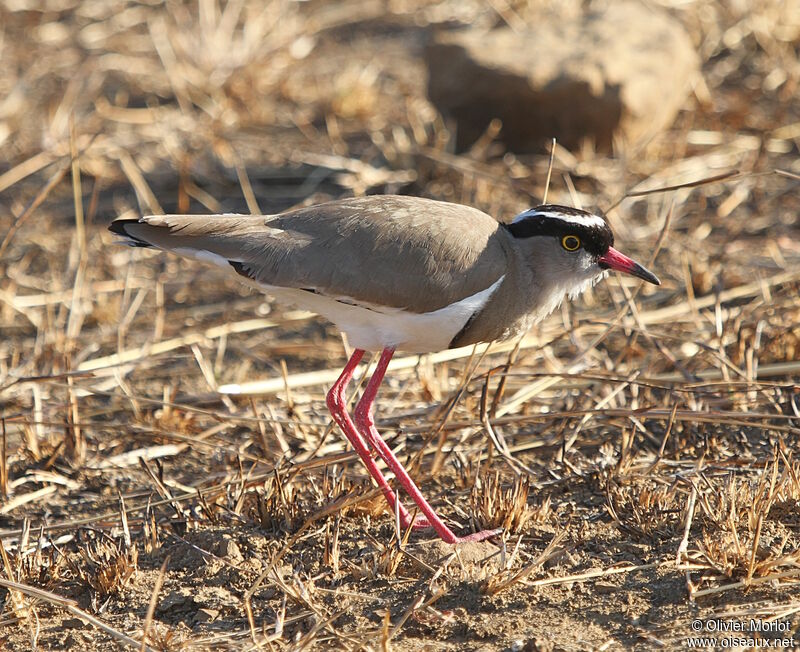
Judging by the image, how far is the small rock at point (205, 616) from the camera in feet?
11.8

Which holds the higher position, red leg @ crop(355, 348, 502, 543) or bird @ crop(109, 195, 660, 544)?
bird @ crop(109, 195, 660, 544)

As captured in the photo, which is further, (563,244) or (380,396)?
(380,396)

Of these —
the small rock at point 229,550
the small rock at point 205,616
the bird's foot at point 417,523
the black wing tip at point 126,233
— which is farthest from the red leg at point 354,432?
the black wing tip at point 126,233

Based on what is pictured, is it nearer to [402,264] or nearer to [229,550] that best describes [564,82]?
[402,264]

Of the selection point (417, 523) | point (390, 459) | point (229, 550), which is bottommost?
point (417, 523)

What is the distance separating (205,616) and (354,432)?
0.93 meters

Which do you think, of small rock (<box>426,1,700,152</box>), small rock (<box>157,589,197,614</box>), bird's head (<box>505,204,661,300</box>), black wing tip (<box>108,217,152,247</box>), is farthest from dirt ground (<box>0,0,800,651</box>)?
black wing tip (<box>108,217,152,247</box>)

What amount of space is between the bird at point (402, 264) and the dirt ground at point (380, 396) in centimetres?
28

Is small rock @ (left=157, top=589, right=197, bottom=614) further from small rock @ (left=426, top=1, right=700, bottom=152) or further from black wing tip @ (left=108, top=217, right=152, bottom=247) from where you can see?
small rock @ (left=426, top=1, right=700, bottom=152)

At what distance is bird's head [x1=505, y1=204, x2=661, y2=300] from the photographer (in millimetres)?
4141

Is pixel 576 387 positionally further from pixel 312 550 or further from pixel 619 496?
pixel 312 550

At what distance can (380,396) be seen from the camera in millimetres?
5094

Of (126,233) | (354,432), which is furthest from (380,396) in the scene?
(126,233)

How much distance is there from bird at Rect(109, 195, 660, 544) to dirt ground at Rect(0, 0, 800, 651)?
0.28 meters
